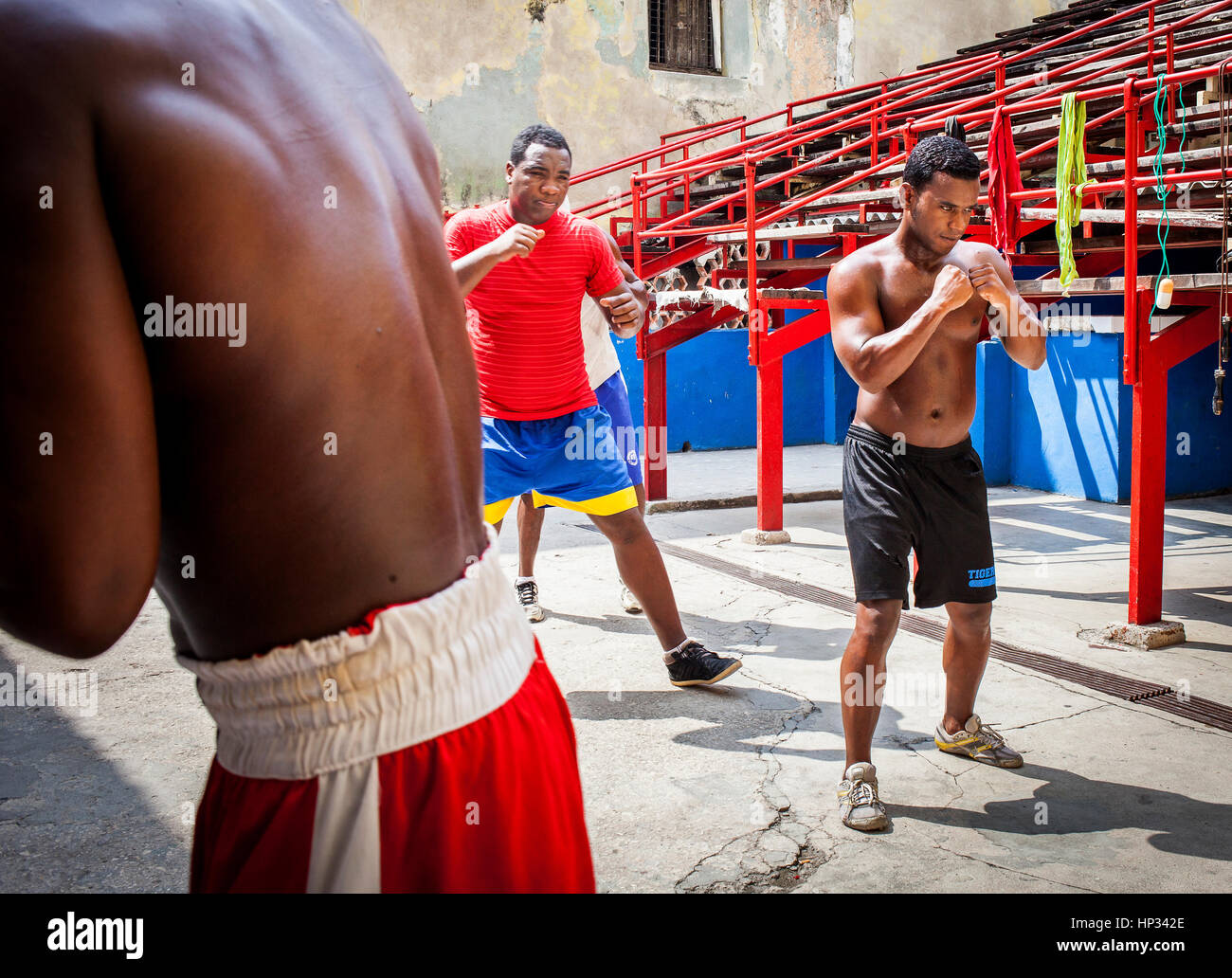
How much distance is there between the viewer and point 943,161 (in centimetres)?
308

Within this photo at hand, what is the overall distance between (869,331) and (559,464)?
1441 millimetres

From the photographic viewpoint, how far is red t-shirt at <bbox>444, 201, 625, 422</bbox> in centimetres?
420

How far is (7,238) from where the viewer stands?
0.89 m

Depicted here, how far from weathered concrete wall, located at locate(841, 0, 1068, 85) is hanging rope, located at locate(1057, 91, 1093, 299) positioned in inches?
425

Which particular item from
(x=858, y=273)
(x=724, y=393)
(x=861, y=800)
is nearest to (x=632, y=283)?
(x=858, y=273)

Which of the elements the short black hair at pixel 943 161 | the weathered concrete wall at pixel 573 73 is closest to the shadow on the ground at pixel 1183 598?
the short black hair at pixel 943 161

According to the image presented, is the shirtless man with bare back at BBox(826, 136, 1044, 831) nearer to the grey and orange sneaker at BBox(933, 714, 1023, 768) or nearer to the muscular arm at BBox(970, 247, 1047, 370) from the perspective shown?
the muscular arm at BBox(970, 247, 1047, 370)

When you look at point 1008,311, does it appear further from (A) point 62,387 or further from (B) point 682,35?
(B) point 682,35

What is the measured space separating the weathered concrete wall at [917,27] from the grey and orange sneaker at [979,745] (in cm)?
1311

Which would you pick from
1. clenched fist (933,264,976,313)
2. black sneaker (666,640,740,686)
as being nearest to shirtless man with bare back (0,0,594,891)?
clenched fist (933,264,976,313)

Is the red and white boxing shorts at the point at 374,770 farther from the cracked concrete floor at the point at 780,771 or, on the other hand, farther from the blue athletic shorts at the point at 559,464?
the blue athletic shorts at the point at 559,464

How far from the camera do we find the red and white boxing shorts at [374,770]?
1.09m

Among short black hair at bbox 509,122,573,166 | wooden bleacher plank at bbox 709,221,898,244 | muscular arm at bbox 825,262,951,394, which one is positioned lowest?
muscular arm at bbox 825,262,951,394
